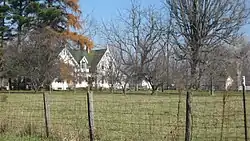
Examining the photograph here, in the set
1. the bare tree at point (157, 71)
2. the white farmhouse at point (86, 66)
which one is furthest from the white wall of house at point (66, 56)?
the bare tree at point (157, 71)

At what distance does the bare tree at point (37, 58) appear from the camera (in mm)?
51312

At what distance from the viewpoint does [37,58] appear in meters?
51.0

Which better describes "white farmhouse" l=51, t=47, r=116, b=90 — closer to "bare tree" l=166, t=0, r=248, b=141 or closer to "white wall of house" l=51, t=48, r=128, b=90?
"white wall of house" l=51, t=48, r=128, b=90

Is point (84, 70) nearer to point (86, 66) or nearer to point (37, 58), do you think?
point (86, 66)

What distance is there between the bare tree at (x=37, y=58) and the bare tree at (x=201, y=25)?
15285mm

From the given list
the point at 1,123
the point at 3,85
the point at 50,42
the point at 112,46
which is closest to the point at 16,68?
the point at 50,42

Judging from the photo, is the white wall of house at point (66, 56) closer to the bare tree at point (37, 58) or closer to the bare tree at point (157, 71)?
the bare tree at point (37, 58)

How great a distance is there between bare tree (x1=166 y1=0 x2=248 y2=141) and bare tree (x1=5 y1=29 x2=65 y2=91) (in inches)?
602

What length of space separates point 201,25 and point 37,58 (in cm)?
1966

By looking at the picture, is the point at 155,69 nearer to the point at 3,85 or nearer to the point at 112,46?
the point at 112,46

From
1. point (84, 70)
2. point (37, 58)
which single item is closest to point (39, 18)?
point (37, 58)

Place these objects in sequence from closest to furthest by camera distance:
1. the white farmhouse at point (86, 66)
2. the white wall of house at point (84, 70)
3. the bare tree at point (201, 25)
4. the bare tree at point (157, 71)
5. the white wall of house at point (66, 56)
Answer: the bare tree at point (201, 25)
the bare tree at point (157, 71)
the white wall of house at point (66, 56)
the white wall of house at point (84, 70)
the white farmhouse at point (86, 66)

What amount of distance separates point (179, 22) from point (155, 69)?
13309 mm

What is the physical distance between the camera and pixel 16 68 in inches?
2066
